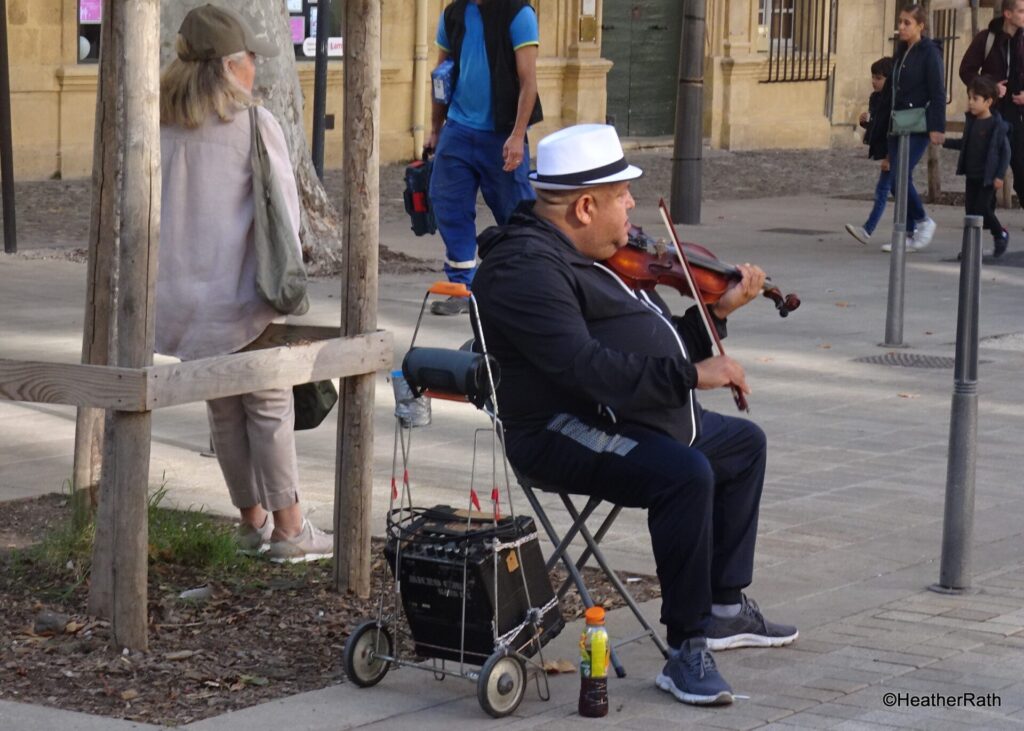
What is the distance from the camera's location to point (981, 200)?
15.4m

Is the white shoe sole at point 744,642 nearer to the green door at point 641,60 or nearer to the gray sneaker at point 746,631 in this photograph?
the gray sneaker at point 746,631

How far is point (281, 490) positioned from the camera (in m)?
6.32

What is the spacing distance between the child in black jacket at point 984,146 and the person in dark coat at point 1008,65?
1.94ft

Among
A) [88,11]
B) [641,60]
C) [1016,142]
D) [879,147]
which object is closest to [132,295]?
[879,147]

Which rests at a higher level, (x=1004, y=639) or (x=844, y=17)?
(x=844, y=17)

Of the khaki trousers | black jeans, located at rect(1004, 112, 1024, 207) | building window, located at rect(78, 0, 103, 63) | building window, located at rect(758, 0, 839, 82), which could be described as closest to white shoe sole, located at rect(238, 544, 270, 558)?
the khaki trousers

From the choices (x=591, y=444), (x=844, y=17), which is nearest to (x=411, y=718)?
(x=591, y=444)

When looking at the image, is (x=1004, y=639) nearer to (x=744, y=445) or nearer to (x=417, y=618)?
(x=744, y=445)

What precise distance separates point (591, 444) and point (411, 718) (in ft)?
2.80

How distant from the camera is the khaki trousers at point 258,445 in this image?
6.26m

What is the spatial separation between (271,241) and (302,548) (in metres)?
1.01

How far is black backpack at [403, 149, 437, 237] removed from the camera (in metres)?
11.6

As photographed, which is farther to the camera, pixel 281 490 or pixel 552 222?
pixel 281 490

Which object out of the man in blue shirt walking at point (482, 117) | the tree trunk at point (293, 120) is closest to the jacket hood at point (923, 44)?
the tree trunk at point (293, 120)
